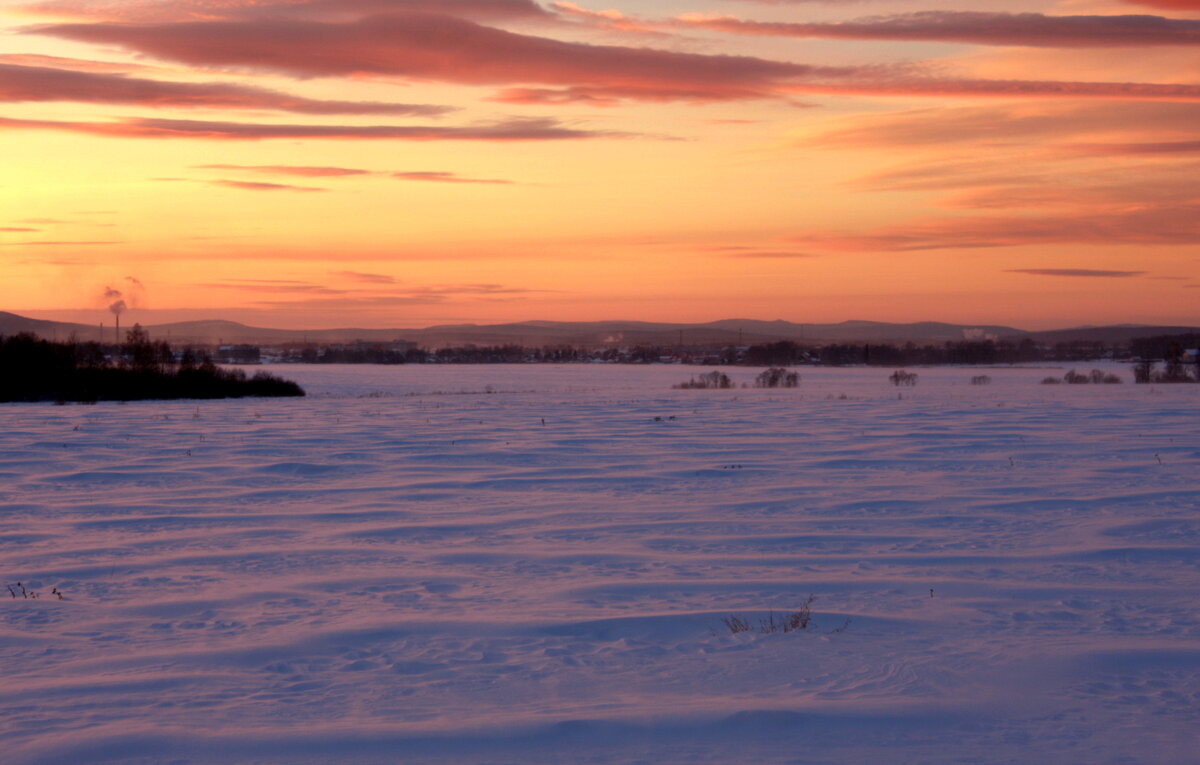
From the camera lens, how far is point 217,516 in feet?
35.4

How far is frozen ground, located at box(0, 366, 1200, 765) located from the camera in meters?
4.73

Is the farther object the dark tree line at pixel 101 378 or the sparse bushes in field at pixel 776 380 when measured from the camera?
the sparse bushes in field at pixel 776 380

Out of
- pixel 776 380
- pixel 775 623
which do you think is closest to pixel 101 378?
pixel 776 380

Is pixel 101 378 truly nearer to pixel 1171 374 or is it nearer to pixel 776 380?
pixel 776 380

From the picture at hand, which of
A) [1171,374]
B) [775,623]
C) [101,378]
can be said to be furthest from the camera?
[1171,374]

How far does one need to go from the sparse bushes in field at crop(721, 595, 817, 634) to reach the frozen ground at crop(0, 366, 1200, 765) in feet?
0.29

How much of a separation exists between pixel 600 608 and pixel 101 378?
36496 millimetres

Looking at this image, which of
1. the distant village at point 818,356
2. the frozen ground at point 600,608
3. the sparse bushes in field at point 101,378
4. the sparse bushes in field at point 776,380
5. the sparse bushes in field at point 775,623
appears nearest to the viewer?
the frozen ground at point 600,608

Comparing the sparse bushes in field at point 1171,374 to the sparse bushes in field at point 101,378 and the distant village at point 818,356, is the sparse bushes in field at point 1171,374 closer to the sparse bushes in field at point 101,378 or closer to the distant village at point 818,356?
the sparse bushes in field at point 101,378

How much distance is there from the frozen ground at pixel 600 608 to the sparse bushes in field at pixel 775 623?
0.09 metres

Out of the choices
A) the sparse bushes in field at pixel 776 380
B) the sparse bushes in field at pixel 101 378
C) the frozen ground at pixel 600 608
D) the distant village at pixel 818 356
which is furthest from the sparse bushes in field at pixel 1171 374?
the distant village at pixel 818 356

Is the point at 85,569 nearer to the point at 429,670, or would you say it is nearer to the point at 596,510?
the point at 429,670

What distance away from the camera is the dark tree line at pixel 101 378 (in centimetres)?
3600

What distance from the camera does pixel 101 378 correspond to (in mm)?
38625
